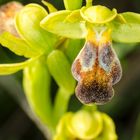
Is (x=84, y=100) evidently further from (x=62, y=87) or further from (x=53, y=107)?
(x=53, y=107)

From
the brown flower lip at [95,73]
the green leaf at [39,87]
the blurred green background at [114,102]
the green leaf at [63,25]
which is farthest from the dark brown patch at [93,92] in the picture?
the blurred green background at [114,102]

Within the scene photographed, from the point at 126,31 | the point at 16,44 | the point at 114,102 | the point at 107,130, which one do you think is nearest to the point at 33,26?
the point at 16,44

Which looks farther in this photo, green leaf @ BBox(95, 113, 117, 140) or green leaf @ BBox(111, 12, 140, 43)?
green leaf @ BBox(95, 113, 117, 140)

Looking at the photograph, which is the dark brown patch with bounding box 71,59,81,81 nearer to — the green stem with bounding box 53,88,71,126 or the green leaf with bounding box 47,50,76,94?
the green leaf with bounding box 47,50,76,94

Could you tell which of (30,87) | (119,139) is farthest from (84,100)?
(119,139)

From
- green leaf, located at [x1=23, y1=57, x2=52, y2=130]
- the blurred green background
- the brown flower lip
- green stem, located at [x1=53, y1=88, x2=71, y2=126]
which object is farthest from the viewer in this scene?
the blurred green background

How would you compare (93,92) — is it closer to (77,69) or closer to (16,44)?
(77,69)

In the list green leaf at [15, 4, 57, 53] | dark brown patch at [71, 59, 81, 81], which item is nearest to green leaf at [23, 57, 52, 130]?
green leaf at [15, 4, 57, 53]
